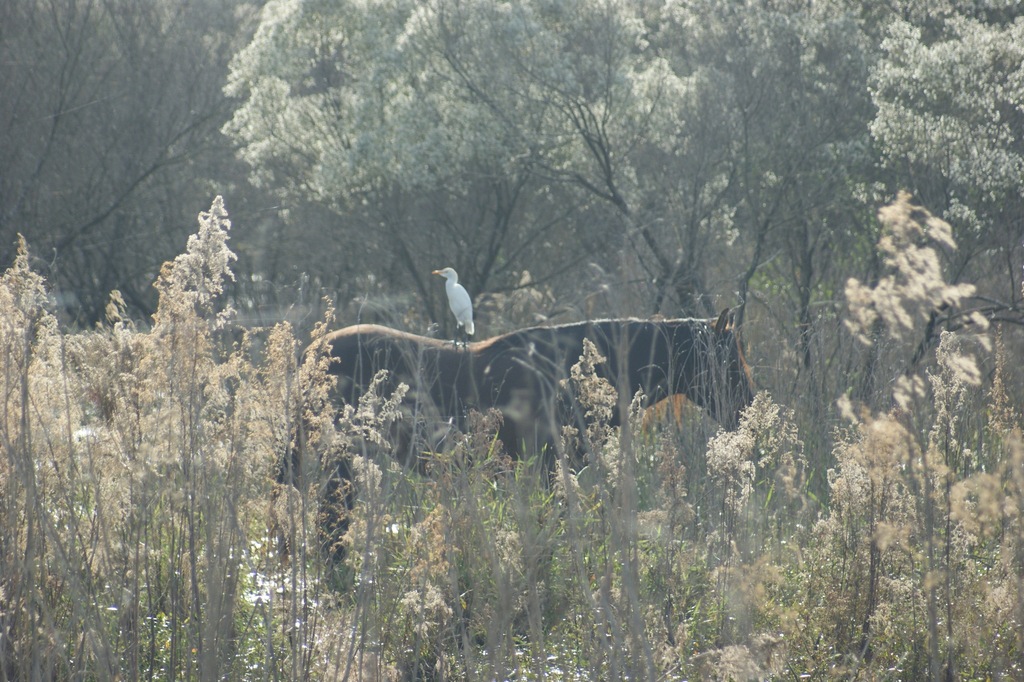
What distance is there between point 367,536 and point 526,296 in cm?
964

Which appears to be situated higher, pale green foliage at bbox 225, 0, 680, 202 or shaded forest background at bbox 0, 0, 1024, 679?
pale green foliage at bbox 225, 0, 680, 202

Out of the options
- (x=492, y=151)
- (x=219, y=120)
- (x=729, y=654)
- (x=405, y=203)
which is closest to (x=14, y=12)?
(x=219, y=120)

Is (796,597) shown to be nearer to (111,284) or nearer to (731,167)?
(731,167)

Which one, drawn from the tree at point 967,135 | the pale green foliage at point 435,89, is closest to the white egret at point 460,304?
the pale green foliage at point 435,89

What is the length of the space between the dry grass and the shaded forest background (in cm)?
2

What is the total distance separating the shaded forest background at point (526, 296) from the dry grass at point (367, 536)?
0.9 inches

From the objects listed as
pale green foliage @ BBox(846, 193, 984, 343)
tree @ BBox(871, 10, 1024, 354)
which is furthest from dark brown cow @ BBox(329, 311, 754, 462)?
pale green foliage @ BBox(846, 193, 984, 343)

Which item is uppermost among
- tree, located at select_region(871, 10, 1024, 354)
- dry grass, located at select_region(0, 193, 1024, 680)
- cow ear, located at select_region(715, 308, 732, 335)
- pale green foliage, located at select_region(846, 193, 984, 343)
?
tree, located at select_region(871, 10, 1024, 354)

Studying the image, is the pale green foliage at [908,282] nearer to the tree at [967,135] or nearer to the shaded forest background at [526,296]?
the shaded forest background at [526,296]

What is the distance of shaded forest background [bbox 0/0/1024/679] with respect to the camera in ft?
9.45

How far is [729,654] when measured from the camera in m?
2.64

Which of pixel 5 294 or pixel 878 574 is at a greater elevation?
pixel 5 294

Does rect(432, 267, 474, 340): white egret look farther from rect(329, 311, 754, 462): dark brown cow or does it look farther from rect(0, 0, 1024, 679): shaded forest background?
rect(329, 311, 754, 462): dark brown cow

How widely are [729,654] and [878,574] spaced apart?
1.35 meters
